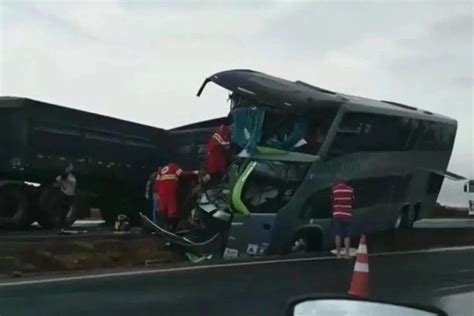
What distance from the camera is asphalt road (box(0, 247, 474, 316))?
1008 centimetres

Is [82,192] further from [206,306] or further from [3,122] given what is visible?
[206,306]

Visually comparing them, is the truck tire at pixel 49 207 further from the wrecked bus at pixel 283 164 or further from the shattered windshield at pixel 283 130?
the shattered windshield at pixel 283 130

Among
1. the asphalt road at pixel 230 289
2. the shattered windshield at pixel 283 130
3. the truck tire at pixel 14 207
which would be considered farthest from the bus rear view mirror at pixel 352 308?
the truck tire at pixel 14 207

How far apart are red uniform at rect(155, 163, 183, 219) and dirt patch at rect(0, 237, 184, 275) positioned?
0.71 metres

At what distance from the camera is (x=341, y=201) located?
56.2 ft

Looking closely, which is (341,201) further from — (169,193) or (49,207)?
(49,207)

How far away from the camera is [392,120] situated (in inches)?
771

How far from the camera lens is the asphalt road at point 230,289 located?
33.1 ft

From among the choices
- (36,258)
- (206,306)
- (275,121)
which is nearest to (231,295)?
(206,306)

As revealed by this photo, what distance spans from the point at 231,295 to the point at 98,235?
7.10m

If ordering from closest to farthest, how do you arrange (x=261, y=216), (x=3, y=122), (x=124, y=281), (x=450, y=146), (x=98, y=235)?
1. (x=124, y=281)
2. (x=261, y=216)
3. (x=98, y=235)
4. (x=3, y=122)
5. (x=450, y=146)

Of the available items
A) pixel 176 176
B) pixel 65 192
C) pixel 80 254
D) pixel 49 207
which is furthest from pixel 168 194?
pixel 49 207

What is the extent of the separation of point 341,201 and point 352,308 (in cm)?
1380

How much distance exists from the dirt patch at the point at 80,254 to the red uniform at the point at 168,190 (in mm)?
710
